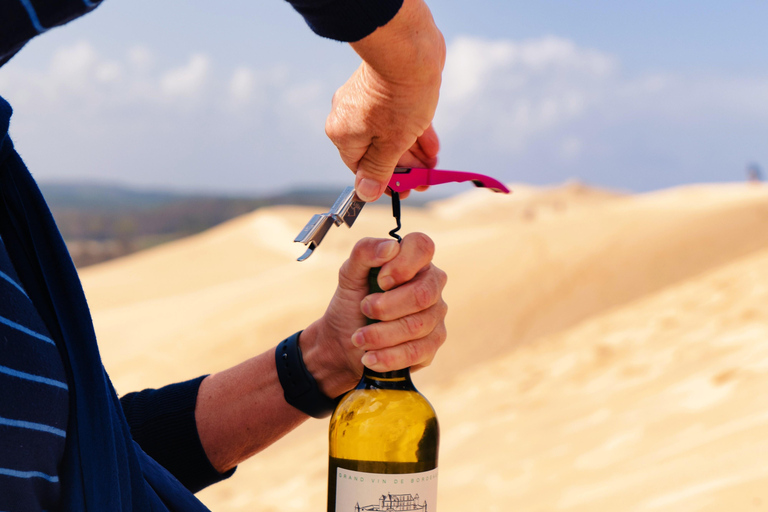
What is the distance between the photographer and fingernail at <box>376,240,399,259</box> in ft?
3.67

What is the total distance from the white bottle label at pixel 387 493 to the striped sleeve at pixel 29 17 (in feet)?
2.29

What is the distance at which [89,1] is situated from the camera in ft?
1.99

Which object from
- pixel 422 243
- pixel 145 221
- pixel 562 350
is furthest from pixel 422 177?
pixel 145 221

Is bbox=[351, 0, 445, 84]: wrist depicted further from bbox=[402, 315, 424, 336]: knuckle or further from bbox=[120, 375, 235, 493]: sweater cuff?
bbox=[120, 375, 235, 493]: sweater cuff

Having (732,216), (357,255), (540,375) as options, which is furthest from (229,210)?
(357,255)

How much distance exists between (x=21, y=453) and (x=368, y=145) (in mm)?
588

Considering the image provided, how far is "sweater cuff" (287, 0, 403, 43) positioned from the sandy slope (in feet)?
5.42

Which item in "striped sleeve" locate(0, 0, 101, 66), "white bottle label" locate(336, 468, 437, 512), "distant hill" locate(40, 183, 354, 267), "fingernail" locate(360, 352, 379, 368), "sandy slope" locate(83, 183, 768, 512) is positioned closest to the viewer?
"striped sleeve" locate(0, 0, 101, 66)

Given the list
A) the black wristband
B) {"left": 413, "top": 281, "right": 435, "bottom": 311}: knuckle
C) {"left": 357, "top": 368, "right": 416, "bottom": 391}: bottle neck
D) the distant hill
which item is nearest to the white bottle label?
{"left": 357, "top": 368, "right": 416, "bottom": 391}: bottle neck

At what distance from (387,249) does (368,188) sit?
0.13 metres

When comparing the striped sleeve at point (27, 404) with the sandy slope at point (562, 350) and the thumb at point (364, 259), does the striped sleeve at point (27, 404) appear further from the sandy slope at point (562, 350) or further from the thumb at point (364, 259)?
the sandy slope at point (562, 350)

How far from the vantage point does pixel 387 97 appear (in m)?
0.94

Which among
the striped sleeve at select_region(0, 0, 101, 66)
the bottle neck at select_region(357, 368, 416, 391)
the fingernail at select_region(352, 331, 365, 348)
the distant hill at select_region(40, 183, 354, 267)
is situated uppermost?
the distant hill at select_region(40, 183, 354, 267)

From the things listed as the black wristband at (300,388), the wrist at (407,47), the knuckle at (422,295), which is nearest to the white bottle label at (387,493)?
the knuckle at (422,295)
